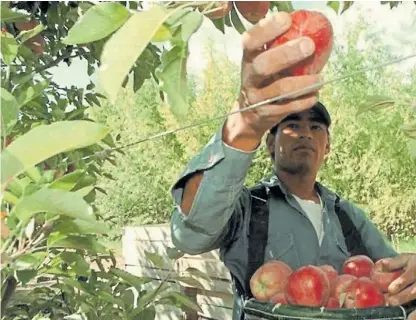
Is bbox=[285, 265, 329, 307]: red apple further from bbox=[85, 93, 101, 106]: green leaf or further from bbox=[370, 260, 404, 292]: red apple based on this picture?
bbox=[85, 93, 101, 106]: green leaf

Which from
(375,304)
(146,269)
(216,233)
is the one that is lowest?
(146,269)

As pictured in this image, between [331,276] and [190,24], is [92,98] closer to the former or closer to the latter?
[331,276]

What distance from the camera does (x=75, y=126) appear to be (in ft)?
1.43

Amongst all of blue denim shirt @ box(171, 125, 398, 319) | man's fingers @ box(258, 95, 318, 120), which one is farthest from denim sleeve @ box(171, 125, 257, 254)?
man's fingers @ box(258, 95, 318, 120)

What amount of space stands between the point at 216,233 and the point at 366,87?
582cm

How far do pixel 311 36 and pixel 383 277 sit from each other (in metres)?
0.48

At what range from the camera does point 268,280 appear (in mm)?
977

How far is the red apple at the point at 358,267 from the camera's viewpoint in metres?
1.00

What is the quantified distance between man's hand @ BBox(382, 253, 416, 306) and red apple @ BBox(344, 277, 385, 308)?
0.06 ft

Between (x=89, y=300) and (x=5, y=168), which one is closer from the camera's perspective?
(x=5, y=168)

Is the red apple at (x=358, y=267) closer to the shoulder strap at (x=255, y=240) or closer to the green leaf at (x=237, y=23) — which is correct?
the shoulder strap at (x=255, y=240)

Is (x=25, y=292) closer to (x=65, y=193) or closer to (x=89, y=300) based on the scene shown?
(x=89, y=300)

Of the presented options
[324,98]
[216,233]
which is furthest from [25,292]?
[324,98]

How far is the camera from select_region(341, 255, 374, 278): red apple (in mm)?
1000
